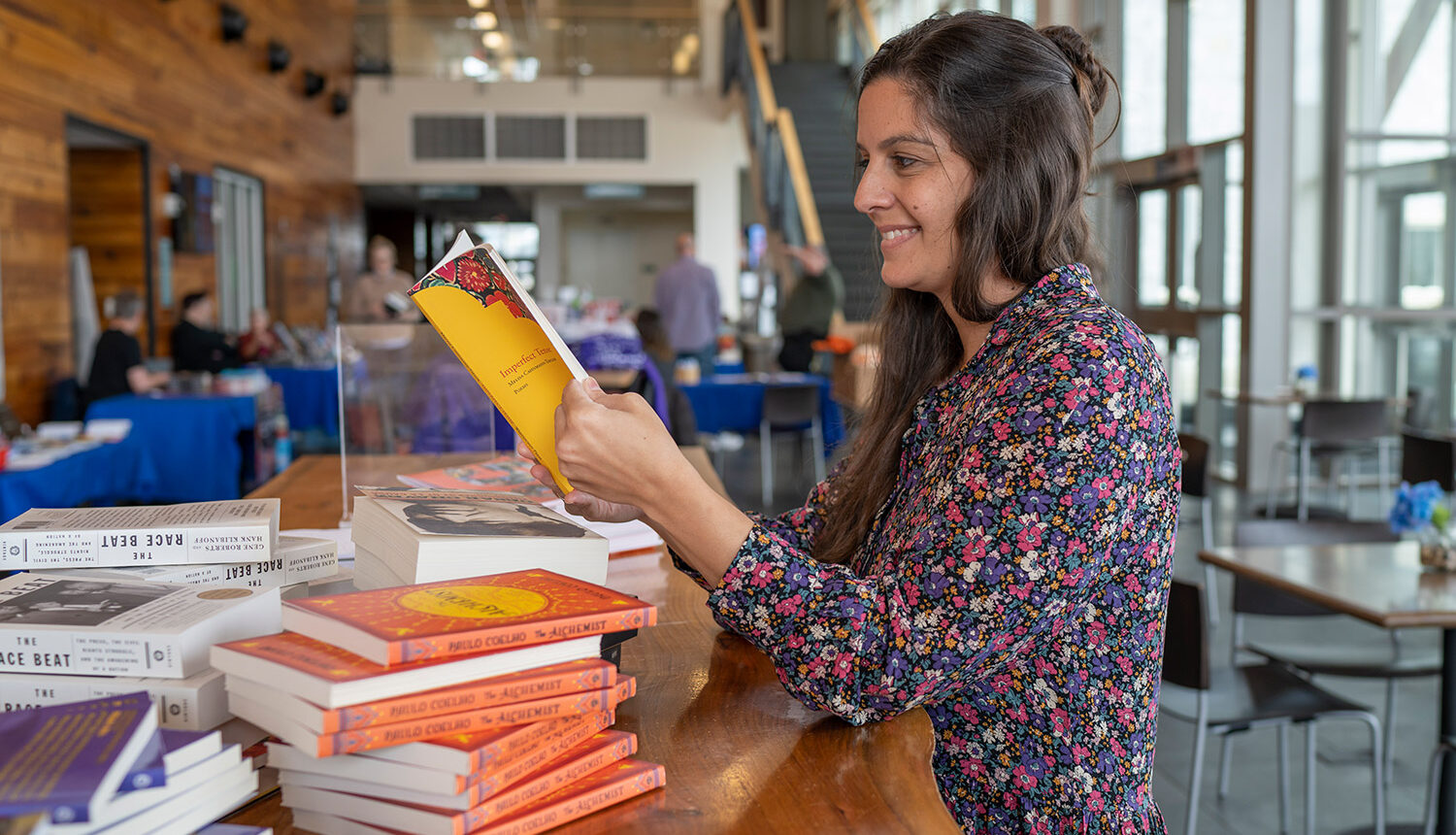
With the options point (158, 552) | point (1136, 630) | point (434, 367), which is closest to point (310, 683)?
point (158, 552)

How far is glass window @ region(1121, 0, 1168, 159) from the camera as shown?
9.09 meters

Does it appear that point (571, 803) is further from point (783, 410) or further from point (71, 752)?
point (783, 410)

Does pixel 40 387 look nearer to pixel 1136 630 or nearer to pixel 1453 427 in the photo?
pixel 1136 630

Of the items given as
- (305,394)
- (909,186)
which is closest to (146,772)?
(909,186)

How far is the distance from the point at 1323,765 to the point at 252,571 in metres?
3.39

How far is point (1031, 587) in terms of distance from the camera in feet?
3.26

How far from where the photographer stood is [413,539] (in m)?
1.00

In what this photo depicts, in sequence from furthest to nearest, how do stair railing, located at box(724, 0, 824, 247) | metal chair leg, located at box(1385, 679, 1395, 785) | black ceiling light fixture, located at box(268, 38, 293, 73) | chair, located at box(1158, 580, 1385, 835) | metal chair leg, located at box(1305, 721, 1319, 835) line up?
black ceiling light fixture, located at box(268, 38, 293, 73), stair railing, located at box(724, 0, 824, 247), metal chair leg, located at box(1385, 679, 1395, 785), metal chair leg, located at box(1305, 721, 1319, 835), chair, located at box(1158, 580, 1385, 835)

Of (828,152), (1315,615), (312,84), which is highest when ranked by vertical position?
(312,84)

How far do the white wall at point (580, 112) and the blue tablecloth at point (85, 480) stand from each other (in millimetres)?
10668

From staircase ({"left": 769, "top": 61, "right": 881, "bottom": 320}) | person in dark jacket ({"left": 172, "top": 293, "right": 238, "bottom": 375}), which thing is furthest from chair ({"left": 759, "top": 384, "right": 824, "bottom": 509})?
person in dark jacket ({"left": 172, "top": 293, "right": 238, "bottom": 375})

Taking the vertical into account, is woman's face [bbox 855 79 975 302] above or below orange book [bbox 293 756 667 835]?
above

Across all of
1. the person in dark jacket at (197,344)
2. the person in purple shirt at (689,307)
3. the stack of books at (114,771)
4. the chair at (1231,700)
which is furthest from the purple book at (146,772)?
the person in purple shirt at (689,307)

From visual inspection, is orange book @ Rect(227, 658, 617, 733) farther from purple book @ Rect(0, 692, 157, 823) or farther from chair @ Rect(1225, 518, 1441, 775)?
chair @ Rect(1225, 518, 1441, 775)
